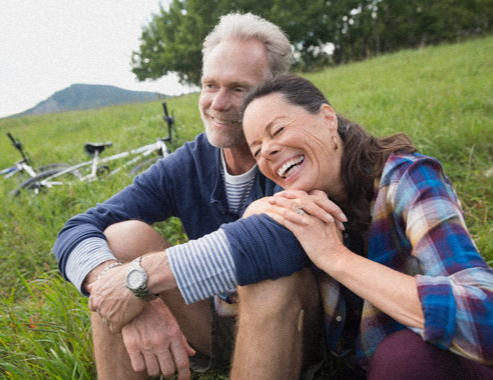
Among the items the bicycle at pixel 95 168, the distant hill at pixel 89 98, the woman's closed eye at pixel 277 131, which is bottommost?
the bicycle at pixel 95 168

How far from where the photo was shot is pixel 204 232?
2277 millimetres

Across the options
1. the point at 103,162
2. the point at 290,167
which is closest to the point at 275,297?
the point at 290,167

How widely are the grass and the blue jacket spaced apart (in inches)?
26.8

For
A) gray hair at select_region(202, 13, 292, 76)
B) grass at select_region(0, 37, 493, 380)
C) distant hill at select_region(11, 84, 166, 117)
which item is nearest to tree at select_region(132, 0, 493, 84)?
distant hill at select_region(11, 84, 166, 117)

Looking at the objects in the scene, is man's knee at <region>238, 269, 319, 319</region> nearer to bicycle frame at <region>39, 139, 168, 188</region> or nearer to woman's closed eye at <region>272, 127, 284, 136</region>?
woman's closed eye at <region>272, 127, 284, 136</region>

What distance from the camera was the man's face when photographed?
87.1 inches

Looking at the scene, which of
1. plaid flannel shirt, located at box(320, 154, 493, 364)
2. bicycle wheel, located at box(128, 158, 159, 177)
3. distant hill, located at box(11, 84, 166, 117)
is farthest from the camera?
distant hill, located at box(11, 84, 166, 117)

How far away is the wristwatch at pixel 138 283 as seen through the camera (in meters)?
1.41

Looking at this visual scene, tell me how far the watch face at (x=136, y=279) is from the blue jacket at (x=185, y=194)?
647mm

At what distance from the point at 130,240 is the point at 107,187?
2224mm

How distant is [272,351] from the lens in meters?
1.33

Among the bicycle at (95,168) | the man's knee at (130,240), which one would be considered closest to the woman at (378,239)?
the man's knee at (130,240)

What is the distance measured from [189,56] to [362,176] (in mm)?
28753

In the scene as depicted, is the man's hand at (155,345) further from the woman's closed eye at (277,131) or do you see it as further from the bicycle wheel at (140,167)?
the bicycle wheel at (140,167)
